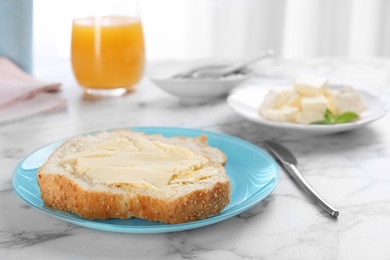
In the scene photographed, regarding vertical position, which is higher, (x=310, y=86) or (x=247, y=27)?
(x=310, y=86)

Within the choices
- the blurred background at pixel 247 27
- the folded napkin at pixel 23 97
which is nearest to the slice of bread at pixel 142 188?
the folded napkin at pixel 23 97

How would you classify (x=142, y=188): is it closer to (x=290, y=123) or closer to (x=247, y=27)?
(x=290, y=123)

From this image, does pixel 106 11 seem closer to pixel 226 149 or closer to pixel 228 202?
pixel 226 149

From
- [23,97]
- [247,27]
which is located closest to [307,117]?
[23,97]

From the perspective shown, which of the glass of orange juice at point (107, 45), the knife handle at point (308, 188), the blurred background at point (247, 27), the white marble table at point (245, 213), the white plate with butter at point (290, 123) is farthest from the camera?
the blurred background at point (247, 27)

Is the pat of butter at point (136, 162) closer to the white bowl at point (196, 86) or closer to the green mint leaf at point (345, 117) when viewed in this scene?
the green mint leaf at point (345, 117)

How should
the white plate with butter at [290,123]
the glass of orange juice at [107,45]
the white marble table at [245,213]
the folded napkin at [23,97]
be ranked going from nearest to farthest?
the white marble table at [245,213] → the white plate with butter at [290,123] → the folded napkin at [23,97] → the glass of orange juice at [107,45]
